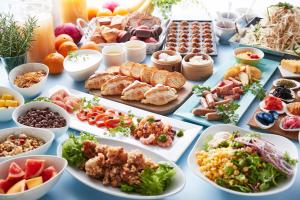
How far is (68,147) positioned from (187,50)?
1.23 metres

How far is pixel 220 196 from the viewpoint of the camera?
1476 millimetres

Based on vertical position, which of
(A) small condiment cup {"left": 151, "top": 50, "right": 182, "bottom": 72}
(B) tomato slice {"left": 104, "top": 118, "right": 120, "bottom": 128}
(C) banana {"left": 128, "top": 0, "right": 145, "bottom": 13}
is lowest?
(B) tomato slice {"left": 104, "top": 118, "right": 120, "bottom": 128}

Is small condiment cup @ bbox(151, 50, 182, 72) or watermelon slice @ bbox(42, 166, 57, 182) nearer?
watermelon slice @ bbox(42, 166, 57, 182)

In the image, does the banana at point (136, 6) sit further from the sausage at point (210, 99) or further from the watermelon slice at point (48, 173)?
the watermelon slice at point (48, 173)

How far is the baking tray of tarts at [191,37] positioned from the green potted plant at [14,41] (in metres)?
0.85

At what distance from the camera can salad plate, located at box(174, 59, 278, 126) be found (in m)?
1.90

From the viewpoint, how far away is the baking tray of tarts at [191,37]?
2488mm

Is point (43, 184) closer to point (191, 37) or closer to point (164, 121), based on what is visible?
point (164, 121)

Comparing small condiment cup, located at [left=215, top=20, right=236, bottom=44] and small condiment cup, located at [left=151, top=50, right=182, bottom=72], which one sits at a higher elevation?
small condiment cup, located at [left=215, top=20, right=236, bottom=44]

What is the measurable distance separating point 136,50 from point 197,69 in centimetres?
42

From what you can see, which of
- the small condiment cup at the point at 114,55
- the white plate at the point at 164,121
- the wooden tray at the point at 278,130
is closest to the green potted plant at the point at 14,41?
the white plate at the point at 164,121

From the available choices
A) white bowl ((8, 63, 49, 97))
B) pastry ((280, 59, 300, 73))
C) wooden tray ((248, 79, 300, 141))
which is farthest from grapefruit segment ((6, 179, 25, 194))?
pastry ((280, 59, 300, 73))

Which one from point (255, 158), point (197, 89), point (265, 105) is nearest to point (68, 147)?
point (255, 158)

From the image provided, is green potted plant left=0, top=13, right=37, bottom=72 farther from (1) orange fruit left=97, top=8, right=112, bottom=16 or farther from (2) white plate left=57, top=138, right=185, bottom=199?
(2) white plate left=57, top=138, right=185, bottom=199
